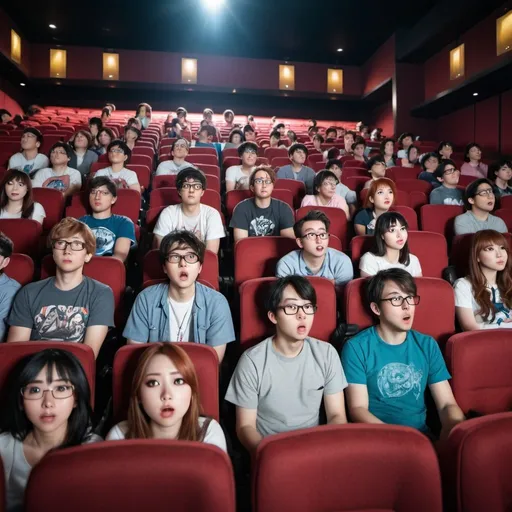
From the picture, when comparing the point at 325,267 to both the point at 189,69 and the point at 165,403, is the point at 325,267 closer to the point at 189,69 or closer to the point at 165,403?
the point at 165,403

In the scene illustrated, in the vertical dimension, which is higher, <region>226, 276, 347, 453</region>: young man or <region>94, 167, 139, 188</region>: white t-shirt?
<region>94, 167, 139, 188</region>: white t-shirt

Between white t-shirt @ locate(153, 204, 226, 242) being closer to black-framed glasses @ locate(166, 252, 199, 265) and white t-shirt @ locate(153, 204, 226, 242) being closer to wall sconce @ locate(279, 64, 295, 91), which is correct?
black-framed glasses @ locate(166, 252, 199, 265)

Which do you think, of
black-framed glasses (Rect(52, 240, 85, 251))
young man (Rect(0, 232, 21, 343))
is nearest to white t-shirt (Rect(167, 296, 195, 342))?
black-framed glasses (Rect(52, 240, 85, 251))

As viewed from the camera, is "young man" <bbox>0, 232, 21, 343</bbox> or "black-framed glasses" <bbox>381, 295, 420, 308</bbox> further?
"young man" <bbox>0, 232, 21, 343</bbox>

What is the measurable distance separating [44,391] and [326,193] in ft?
4.13

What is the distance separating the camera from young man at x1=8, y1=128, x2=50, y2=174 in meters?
2.03

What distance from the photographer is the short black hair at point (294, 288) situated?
0.77 meters

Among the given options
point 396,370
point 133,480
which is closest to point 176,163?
point 396,370

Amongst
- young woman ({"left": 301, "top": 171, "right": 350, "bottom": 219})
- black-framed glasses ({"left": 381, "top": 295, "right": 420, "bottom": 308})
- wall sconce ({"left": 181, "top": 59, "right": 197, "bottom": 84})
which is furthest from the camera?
wall sconce ({"left": 181, "top": 59, "right": 197, "bottom": 84})

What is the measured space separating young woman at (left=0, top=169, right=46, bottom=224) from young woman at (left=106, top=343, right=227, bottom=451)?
0.92 metres

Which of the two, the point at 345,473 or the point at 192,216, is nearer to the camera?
the point at 345,473

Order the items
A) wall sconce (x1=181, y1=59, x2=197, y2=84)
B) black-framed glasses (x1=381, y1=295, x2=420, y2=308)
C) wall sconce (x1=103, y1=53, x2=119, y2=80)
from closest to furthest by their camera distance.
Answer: black-framed glasses (x1=381, y1=295, x2=420, y2=308)
wall sconce (x1=103, y1=53, x2=119, y2=80)
wall sconce (x1=181, y1=59, x2=197, y2=84)

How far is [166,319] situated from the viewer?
91 centimetres

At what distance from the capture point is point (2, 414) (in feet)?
2.05
